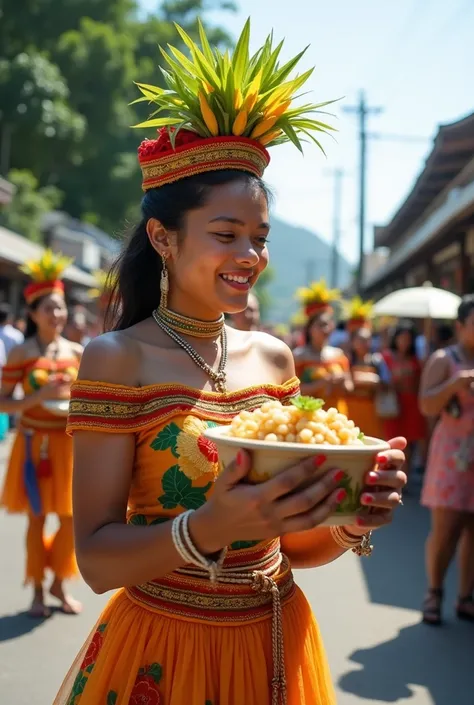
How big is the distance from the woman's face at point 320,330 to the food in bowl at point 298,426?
766cm

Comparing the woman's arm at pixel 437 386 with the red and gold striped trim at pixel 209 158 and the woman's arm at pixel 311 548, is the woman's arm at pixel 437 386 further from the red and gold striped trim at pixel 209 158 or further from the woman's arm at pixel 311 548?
the red and gold striped trim at pixel 209 158

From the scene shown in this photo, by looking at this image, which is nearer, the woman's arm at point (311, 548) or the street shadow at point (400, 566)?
the woman's arm at point (311, 548)

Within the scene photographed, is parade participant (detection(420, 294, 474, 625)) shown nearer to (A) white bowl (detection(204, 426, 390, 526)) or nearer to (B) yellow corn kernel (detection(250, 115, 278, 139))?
(B) yellow corn kernel (detection(250, 115, 278, 139))

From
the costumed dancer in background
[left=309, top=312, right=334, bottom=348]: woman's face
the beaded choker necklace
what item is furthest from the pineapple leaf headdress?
the costumed dancer in background

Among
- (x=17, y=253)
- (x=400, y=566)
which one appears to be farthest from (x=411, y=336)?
(x=17, y=253)

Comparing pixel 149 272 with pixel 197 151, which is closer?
pixel 197 151

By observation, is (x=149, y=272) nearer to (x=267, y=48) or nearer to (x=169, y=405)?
(x=169, y=405)

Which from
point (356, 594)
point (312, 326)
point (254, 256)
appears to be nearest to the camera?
point (254, 256)

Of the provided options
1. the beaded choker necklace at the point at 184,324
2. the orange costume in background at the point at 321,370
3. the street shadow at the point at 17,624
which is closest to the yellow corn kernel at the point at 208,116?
the beaded choker necklace at the point at 184,324

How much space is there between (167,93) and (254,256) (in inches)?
19.7

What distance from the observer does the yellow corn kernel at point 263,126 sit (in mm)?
2244

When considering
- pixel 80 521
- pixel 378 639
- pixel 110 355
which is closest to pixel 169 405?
pixel 110 355

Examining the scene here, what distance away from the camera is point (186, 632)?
2.08 metres

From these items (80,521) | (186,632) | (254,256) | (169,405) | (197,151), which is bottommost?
(186,632)
